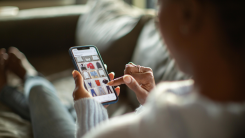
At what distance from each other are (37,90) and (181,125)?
69cm

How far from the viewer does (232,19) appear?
0.78 feet

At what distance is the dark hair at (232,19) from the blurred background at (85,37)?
13.4 inches

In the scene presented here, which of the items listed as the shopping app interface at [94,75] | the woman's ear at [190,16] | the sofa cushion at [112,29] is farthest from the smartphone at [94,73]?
the woman's ear at [190,16]

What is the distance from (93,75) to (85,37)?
0.66 meters

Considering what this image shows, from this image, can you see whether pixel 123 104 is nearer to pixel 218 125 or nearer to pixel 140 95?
pixel 140 95

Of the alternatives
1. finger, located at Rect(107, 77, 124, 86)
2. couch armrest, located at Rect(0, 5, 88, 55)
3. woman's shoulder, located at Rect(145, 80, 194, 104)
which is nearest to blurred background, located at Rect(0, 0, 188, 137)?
couch armrest, located at Rect(0, 5, 88, 55)

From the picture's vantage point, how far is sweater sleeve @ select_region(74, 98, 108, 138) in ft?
1.18

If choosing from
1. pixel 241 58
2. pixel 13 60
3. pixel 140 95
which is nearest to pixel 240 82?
pixel 241 58

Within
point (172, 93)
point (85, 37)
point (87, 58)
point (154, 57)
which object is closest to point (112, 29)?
point (85, 37)

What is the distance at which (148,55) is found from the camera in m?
0.73

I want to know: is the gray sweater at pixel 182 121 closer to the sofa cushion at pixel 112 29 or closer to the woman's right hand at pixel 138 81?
the woman's right hand at pixel 138 81

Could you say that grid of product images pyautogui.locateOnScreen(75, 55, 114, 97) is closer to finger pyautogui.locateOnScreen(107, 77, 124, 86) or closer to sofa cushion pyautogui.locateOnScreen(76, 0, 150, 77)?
finger pyautogui.locateOnScreen(107, 77, 124, 86)

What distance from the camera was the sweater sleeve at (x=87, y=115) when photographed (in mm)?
361

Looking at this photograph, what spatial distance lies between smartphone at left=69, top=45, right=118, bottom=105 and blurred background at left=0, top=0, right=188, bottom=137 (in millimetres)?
90
